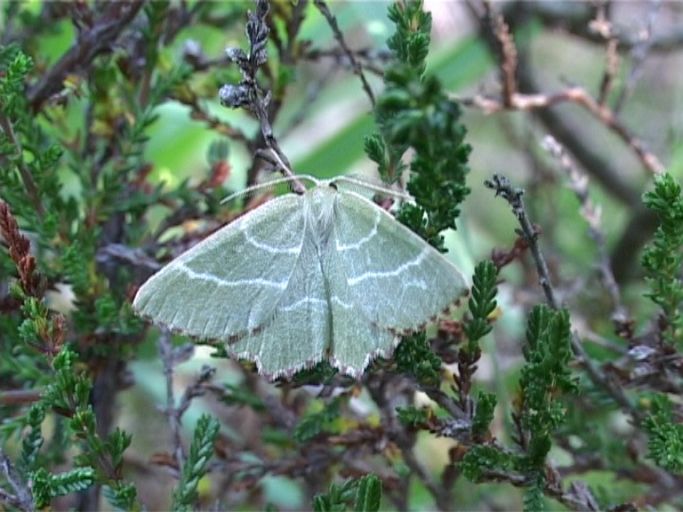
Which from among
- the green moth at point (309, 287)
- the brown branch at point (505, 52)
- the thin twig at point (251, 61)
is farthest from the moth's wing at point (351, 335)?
the brown branch at point (505, 52)

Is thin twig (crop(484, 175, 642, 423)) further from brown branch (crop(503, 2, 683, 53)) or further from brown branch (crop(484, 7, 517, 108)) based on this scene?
brown branch (crop(503, 2, 683, 53))

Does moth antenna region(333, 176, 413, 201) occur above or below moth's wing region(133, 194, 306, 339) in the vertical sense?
above

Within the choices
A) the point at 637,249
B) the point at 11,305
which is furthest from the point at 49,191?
the point at 637,249

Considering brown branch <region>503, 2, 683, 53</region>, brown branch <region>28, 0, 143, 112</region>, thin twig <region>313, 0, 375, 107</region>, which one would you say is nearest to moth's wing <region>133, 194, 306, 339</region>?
thin twig <region>313, 0, 375, 107</region>

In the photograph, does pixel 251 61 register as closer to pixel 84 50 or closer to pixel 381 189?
pixel 381 189

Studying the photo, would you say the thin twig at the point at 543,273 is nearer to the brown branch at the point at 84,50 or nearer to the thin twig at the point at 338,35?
the thin twig at the point at 338,35

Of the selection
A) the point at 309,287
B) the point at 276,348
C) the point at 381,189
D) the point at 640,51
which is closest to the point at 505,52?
the point at 640,51
